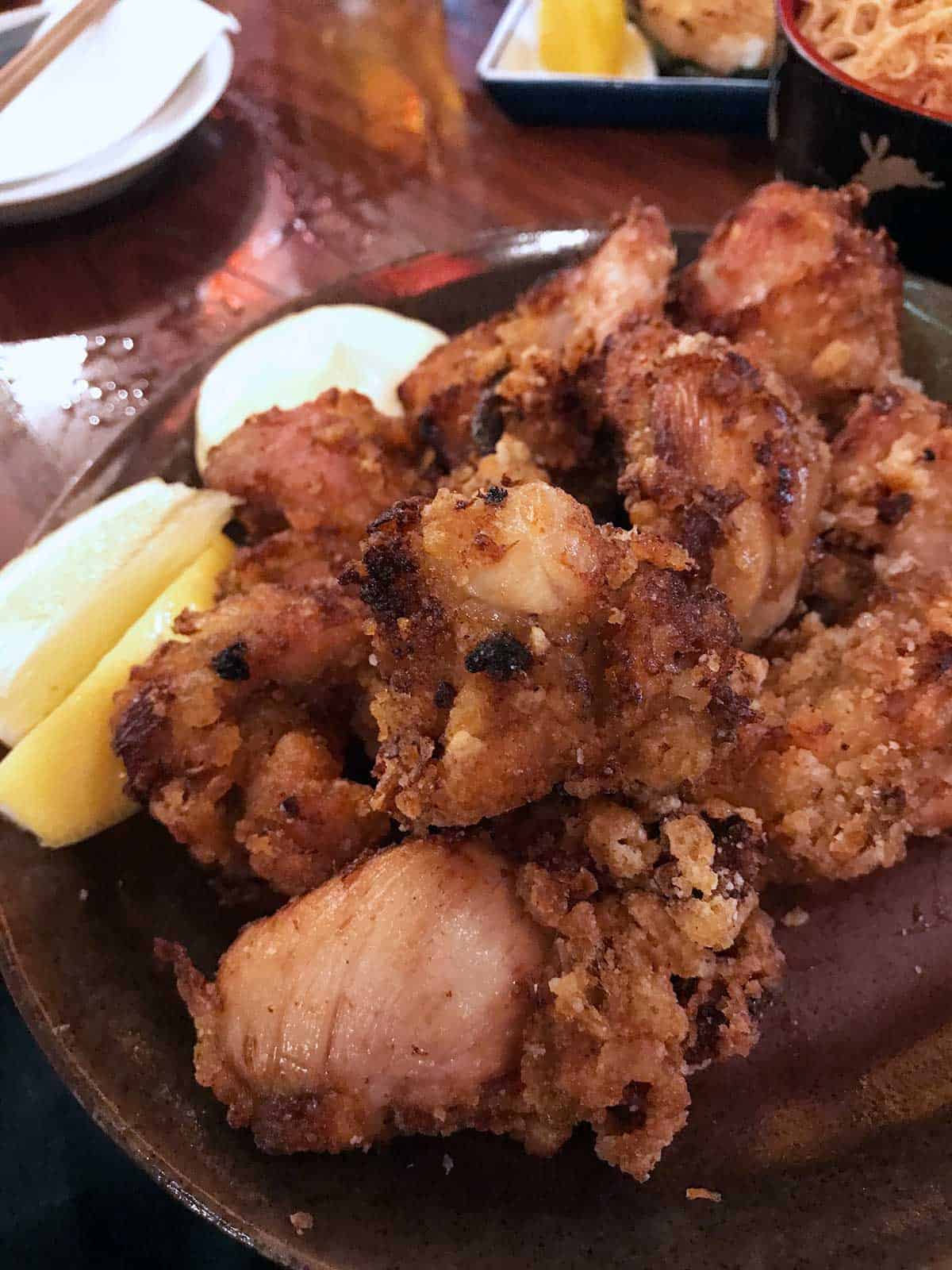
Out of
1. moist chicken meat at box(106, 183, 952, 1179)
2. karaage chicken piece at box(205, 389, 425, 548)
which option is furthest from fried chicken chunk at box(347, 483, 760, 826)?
karaage chicken piece at box(205, 389, 425, 548)

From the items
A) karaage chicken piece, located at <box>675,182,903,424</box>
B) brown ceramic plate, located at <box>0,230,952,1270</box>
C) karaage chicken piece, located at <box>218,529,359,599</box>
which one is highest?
karaage chicken piece, located at <box>675,182,903,424</box>

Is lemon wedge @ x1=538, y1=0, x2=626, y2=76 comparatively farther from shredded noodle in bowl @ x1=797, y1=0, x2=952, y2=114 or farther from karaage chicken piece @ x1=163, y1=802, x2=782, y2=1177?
karaage chicken piece @ x1=163, y1=802, x2=782, y2=1177

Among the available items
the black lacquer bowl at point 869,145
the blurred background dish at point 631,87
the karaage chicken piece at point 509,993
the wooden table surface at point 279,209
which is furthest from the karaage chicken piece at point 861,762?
the blurred background dish at point 631,87

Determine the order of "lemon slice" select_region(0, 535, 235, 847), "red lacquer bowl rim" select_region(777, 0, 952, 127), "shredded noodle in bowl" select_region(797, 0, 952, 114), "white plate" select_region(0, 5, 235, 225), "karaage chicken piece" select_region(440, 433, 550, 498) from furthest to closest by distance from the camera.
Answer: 1. "white plate" select_region(0, 5, 235, 225)
2. "shredded noodle in bowl" select_region(797, 0, 952, 114)
3. "red lacquer bowl rim" select_region(777, 0, 952, 127)
4. "karaage chicken piece" select_region(440, 433, 550, 498)
5. "lemon slice" select_region(0, 535, 235, 847)

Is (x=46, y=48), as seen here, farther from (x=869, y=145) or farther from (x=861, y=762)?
(x=861, y=762)

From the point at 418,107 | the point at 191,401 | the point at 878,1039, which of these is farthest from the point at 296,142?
the point at 878,1039

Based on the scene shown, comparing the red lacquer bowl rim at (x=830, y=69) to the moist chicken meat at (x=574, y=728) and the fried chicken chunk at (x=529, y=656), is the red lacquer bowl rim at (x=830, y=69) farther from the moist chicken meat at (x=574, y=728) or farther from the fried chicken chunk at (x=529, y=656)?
the fried chicken chunk at (x=529, y=656)

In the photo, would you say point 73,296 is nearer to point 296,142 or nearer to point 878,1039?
point 296,142
